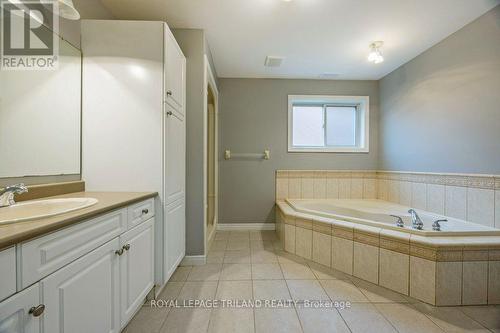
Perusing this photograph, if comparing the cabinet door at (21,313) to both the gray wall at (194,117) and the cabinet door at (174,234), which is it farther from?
the gray wall at (194,117)

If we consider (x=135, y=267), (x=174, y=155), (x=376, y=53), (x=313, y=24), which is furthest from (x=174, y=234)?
(x=376, y=53)

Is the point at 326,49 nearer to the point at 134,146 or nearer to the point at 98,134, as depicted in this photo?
the point at 134,146

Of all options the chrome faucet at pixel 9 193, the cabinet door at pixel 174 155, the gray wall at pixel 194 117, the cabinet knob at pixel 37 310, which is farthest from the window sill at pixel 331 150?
the cabinet knob at pixel 37 310

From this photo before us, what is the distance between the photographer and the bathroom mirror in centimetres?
115

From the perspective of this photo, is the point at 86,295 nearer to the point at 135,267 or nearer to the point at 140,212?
the point at 135,267

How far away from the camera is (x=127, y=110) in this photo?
5.16ft

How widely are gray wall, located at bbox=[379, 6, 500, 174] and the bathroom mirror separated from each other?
10.9 ft

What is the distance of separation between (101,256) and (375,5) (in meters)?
2.67

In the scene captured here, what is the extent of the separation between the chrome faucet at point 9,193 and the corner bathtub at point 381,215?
7.52 ft

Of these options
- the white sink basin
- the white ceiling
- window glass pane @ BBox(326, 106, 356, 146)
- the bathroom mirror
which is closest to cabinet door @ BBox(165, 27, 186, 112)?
the white ceiling

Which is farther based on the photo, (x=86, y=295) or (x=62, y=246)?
(x=86, y=295)

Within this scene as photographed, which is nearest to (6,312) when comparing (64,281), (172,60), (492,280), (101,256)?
(64,281)

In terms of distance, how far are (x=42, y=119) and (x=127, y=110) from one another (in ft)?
1.57

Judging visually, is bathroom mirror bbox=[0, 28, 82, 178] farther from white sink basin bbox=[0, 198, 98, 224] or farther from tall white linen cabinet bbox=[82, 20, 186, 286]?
white sink basin bbox=[0, 198, 98, 224]
